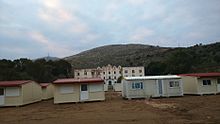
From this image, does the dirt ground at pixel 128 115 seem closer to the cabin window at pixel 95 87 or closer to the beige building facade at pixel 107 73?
the cabin window at pixel 95 87

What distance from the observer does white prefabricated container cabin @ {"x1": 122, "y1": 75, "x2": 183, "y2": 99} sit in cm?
3130

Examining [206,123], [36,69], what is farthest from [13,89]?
[36,69]

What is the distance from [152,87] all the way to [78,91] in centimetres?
828

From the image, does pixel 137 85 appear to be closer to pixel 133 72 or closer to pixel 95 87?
pixel 95 87

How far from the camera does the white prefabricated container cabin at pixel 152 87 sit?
3130cm

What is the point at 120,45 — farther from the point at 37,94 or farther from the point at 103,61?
the point at 37,94

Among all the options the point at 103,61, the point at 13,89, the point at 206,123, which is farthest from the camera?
the point at 103,61

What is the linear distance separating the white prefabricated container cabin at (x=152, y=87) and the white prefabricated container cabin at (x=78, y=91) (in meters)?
3.52

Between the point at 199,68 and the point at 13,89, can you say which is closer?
the point at 13,89

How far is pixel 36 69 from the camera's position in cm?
7262

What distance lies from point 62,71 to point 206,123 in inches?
3223

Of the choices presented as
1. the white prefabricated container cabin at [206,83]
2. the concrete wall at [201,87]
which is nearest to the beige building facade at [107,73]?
the concrete wall at [201,87]

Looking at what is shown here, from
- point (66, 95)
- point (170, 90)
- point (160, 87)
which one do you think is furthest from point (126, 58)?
point (66, 95)

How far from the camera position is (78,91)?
96.8ft
